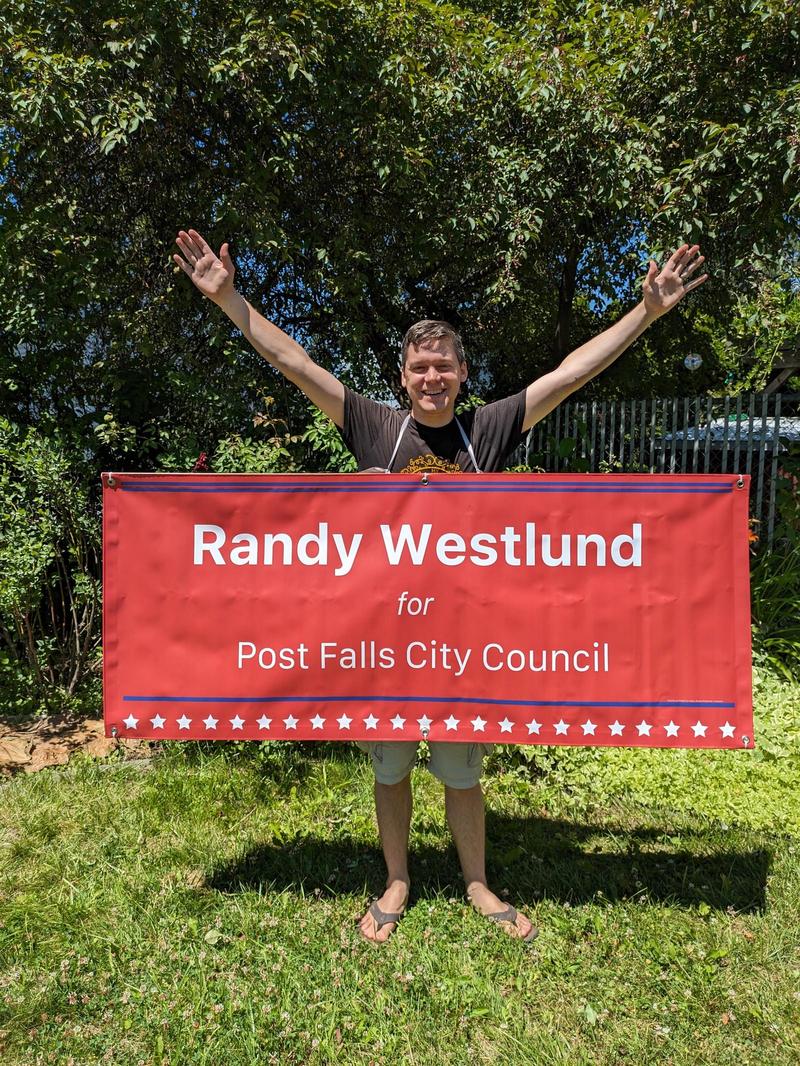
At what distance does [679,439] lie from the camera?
8.05 metres

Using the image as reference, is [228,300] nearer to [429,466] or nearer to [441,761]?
[429,466]

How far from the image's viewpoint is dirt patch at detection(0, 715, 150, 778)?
4.20 metres

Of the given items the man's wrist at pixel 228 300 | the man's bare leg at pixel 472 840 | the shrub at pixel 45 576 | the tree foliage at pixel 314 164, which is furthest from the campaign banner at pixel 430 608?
the tree foliage at pixel 314 164

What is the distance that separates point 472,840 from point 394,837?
0.30 metres

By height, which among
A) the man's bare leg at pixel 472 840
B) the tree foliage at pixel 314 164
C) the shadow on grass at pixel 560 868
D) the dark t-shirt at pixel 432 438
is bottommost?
the shadow on grass at pixel 560 868

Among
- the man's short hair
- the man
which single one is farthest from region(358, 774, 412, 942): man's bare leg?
the man's short hair

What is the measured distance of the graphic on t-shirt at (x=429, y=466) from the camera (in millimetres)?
2533

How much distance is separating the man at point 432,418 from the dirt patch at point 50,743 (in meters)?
2.14

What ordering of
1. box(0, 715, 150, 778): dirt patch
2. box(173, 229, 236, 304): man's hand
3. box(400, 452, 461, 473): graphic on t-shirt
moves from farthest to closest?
box(0, 715, 150, 778): dirt patch → box(400, 452, 461, 473): graphic on t-shirt → box(173, 229, 236, 304): man's hand

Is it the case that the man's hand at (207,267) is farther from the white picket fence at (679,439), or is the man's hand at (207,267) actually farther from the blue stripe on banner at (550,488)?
the white picket fence at (679,439)

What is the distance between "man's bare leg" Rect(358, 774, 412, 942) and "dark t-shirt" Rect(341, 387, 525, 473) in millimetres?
1218

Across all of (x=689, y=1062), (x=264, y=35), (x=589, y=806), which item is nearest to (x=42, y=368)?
(x=264, y=35)

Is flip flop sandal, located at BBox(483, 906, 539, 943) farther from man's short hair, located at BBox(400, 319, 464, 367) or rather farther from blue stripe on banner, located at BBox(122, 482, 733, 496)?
man's short hair, located at BBox(400, 319, 464, 367)

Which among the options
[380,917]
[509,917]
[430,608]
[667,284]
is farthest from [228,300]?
[509,917]
